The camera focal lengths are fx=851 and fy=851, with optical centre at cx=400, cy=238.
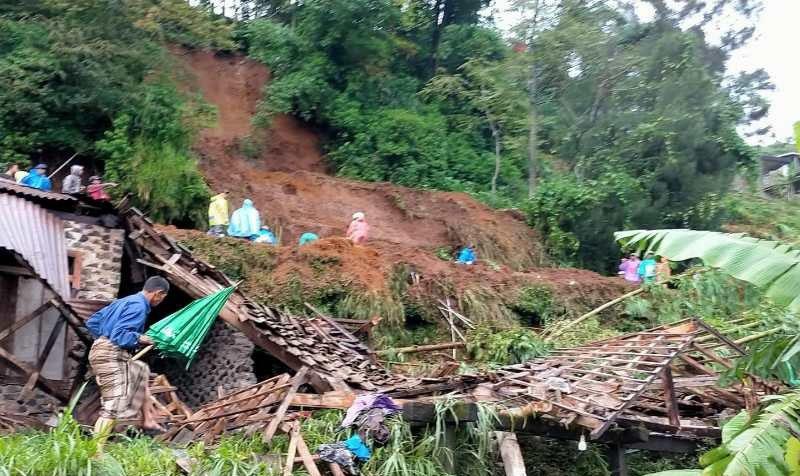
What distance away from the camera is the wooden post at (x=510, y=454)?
8.48 metres

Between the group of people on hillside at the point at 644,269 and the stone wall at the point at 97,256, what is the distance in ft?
30.8

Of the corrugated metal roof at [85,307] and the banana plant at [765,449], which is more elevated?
the banana plant at [765,449]

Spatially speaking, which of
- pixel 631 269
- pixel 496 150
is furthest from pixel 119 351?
pixel 496 150

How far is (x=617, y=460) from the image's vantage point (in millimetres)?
9555

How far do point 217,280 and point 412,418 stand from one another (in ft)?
14.7

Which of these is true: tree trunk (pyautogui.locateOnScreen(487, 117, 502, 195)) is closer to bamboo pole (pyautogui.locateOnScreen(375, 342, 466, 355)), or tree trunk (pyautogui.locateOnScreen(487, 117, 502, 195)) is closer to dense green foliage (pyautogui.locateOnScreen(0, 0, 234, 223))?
dense green foliage (pyautogui.locateOnScreen(0, 0, 234, 223))

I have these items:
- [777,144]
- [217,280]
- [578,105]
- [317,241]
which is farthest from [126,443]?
[777,144]

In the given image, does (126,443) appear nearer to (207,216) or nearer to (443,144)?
(207,216)

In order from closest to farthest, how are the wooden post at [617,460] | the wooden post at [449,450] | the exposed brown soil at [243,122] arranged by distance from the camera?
the wooden post at [449,450], the wooden post at [617,460], the exposed brown soil at [243,122]

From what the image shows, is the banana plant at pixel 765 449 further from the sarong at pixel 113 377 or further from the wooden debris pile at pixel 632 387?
the sarong at pixel 113 377

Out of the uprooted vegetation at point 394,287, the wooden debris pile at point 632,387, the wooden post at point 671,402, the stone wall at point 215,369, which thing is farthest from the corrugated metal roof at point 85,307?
the wooden post at point 671,402

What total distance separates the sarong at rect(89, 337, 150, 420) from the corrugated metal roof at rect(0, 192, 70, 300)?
2001 millimetres

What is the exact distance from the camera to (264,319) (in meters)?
11.3

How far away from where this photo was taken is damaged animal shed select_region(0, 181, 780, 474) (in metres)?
8.80
